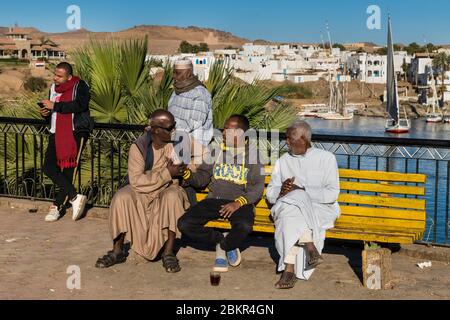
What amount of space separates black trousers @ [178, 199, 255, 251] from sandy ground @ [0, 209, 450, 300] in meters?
0.26

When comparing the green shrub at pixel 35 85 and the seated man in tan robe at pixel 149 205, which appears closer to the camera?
the seated man in tan robe at pixel 149 205

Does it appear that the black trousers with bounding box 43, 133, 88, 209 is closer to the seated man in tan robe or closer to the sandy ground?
the sandy ground

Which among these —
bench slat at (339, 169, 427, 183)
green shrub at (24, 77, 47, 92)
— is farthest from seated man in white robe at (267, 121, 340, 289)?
green shrub at (24, 77, 47, 92)

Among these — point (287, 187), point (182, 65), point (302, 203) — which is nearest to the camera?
point (302, 203)

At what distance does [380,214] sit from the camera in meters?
5.98

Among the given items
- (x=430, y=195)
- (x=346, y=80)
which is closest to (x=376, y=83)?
(x=346, y=80)

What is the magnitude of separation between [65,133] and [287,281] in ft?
11.0

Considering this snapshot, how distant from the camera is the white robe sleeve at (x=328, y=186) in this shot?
5.68m

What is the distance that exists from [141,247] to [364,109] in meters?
135

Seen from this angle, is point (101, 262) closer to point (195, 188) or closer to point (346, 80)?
point (195, 188)

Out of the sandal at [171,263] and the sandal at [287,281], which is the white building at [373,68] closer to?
the sandal at [171,263]

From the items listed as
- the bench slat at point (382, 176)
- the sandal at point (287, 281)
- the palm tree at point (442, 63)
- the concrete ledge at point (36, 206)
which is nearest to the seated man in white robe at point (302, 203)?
the sandal at point (287, 281)

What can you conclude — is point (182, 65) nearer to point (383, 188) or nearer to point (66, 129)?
point (66, 129)

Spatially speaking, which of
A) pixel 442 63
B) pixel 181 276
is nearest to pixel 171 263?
pixel 181 276
